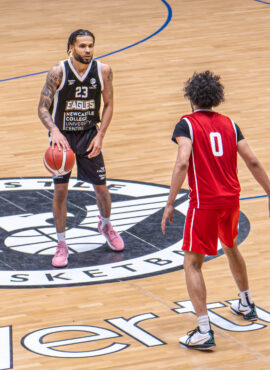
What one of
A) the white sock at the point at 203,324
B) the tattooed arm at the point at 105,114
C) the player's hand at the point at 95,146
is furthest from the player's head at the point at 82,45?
the white sock at the point at 203,324

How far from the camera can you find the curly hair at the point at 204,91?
5.93m

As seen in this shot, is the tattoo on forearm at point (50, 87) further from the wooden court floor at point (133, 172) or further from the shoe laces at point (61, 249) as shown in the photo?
the wooden court floor at point (133, 172)

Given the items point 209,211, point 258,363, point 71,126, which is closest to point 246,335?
point 258,363

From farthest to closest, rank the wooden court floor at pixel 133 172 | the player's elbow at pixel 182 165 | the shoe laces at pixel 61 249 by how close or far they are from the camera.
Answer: the shoe laces at pixel 61 249, the wooden court floor at pixel 133 172, the player's elbow at pixel 182 165

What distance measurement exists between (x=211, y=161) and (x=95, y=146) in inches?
71.3

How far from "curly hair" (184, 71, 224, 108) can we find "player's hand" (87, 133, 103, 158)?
1653mm

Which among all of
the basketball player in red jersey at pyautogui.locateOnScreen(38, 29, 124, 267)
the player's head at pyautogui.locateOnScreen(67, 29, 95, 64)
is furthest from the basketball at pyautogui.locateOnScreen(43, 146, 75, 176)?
the player's head at pyautogui.locateOnScreen(67, 29, 95, 64)

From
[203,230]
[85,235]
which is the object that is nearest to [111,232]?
[85,235]

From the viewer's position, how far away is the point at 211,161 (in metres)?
5.89

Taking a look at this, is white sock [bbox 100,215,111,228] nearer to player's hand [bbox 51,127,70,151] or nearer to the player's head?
player's hand [bbox 51,127,70,151]

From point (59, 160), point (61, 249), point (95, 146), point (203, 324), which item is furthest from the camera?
point (61, 249)

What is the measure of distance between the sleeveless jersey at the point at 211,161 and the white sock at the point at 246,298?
727mm

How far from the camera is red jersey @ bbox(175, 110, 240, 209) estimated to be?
5.86 meters

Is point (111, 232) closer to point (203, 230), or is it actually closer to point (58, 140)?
point (58, 140)
